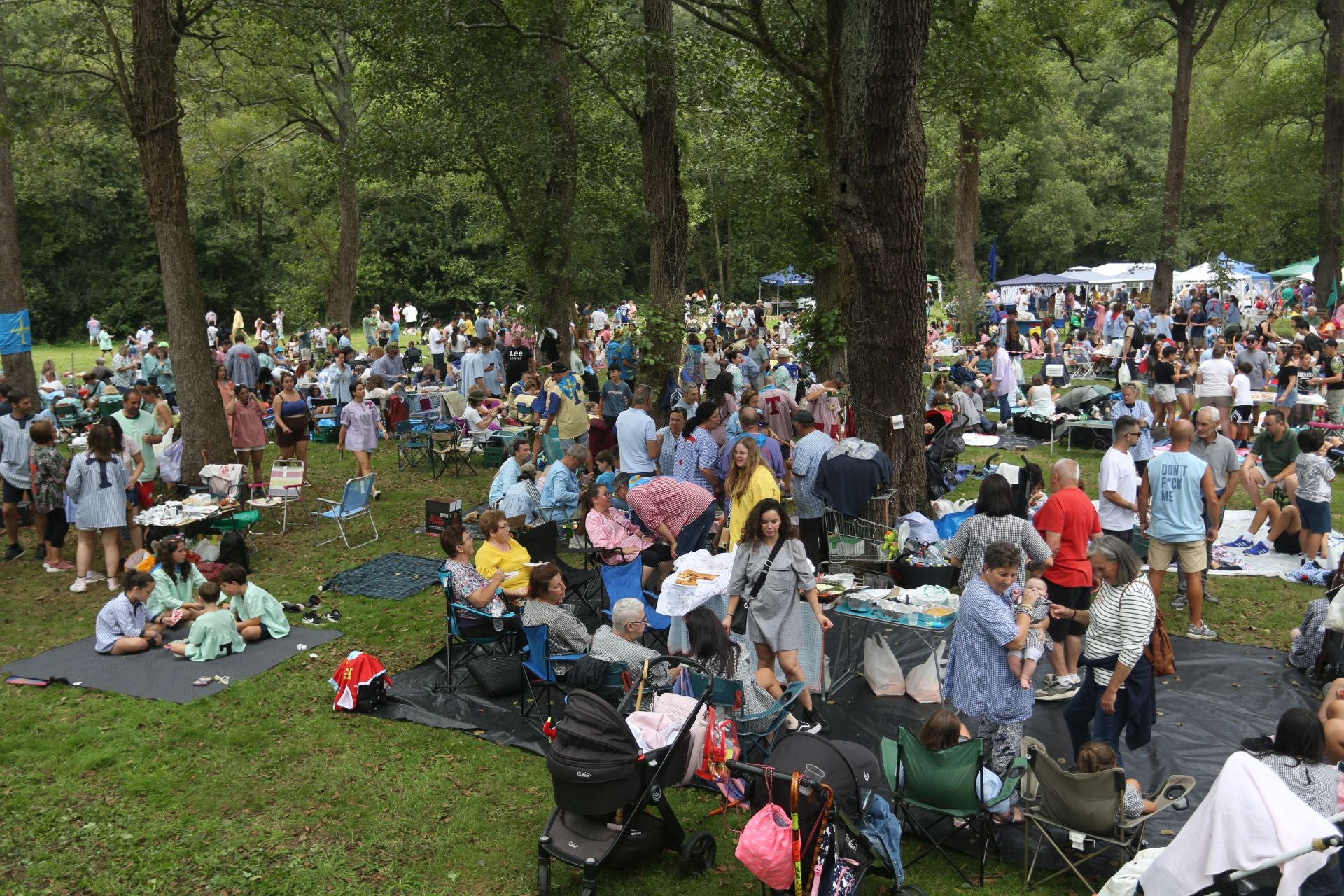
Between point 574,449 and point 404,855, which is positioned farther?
point 574,449

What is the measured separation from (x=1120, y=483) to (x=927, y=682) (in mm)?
2428

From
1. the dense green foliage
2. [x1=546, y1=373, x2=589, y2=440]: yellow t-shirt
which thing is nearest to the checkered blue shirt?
[x1=546, y1=373, x2=589, y2=440]: yellow t-shirt

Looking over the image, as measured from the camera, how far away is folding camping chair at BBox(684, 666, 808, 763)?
18.3ft

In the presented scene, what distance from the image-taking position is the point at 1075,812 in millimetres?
4660

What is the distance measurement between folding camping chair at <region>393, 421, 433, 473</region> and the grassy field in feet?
21.0

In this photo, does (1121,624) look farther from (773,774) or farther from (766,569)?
(773,774)

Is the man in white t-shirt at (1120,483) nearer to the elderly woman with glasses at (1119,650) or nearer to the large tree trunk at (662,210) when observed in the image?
the elderly woman with glasses at (1119,650)

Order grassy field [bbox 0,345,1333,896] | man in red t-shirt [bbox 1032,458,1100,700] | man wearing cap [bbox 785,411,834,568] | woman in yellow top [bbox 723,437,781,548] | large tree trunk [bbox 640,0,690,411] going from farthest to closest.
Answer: large tree trunk [bbox 640,0,690,411]
man wearing cap [bbox 785,411,834,568]
woman in yellow top [bbox 723,437,781,548]
man in red t-shirt [bbox 1032,458,1100,700]
grassy field [bbox 0,345,1333,896]

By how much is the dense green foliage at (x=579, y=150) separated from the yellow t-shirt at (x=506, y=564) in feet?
24.8

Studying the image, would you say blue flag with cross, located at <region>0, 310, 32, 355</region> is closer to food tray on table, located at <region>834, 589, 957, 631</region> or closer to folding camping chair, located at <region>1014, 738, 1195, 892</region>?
food tray on table, located at <region>834, 589, 957, 631</region>

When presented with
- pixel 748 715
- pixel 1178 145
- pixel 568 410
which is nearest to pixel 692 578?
pixel 748 715

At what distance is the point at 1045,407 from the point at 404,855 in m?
12.0

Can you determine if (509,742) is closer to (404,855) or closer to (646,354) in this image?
(404,855)

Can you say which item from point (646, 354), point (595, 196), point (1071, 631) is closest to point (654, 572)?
point (1071, 631)
